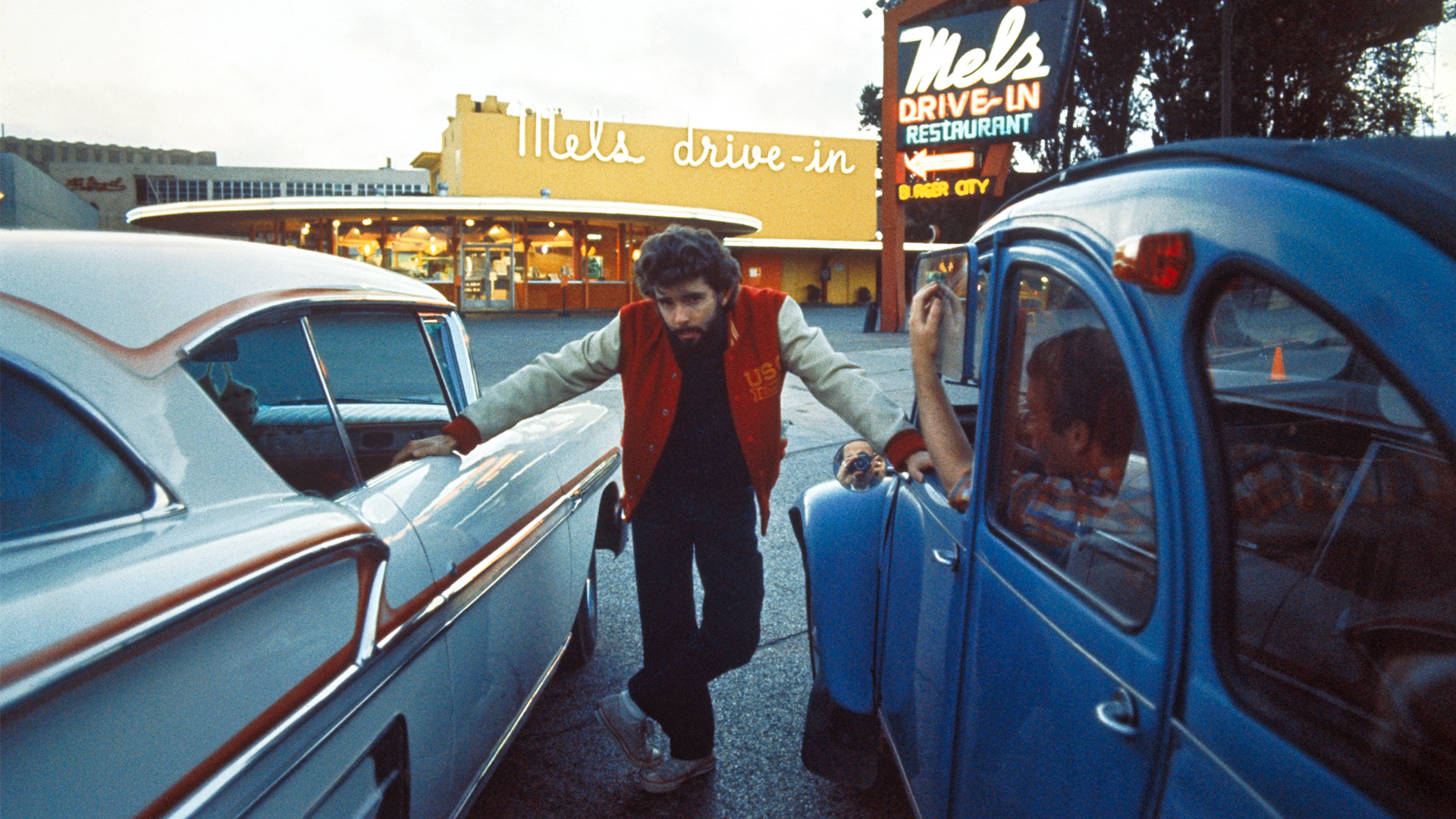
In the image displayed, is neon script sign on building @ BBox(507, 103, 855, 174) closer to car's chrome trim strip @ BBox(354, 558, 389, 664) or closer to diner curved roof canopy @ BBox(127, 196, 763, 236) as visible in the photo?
diner curved roof canopy @ BBox(127, 196, 763, 236)

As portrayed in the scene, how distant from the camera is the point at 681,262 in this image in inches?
98.1

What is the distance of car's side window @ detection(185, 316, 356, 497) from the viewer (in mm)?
2154

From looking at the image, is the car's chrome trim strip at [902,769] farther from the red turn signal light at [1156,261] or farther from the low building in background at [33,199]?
the low building in background at [33,199]

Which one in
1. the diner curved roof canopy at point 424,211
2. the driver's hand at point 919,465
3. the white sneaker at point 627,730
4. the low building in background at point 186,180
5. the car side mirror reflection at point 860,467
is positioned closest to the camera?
the driver's hand at point 919,465

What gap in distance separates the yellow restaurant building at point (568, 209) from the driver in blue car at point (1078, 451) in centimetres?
2667

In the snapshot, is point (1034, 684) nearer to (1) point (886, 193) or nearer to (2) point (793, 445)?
(2) point (793, 445)

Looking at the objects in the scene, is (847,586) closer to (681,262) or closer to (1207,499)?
(681,262)

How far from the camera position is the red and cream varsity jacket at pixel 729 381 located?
103 inches

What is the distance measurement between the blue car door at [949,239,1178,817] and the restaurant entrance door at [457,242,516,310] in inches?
1132

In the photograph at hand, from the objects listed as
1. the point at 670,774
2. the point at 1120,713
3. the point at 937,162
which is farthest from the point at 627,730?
the point at 937,162

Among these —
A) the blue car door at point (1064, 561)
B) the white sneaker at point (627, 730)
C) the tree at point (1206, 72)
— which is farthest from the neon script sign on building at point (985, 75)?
the blue car door at point (1064, 561)

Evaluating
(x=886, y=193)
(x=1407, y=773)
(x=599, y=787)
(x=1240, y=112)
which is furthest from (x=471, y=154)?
(x=1407, y=773)

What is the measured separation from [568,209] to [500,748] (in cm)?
2670

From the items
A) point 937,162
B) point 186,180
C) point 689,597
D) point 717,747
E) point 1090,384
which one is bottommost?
point 717,747
